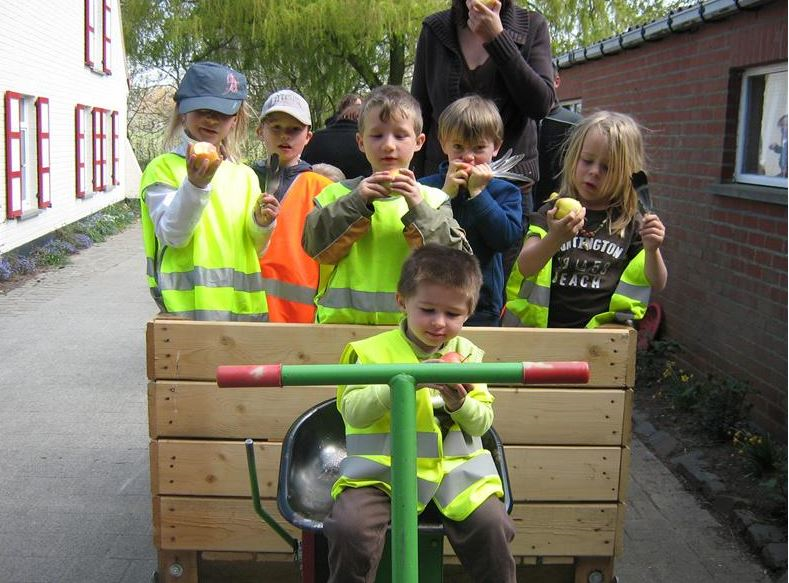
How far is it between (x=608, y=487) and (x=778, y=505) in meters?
1.83

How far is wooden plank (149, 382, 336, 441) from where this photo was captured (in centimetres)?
309

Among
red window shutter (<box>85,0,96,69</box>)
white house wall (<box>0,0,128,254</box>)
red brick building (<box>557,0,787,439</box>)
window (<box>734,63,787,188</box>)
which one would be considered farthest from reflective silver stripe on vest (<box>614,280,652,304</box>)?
red window shutter (<box>85,0,96,69</box>)

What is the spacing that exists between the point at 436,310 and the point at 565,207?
3.25ft

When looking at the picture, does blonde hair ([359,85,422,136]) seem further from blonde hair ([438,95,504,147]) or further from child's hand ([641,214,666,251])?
child's hand ([641,214,666,251])

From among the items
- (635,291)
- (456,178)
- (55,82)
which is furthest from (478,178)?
(55,82)

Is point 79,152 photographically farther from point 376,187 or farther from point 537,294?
point 376,187

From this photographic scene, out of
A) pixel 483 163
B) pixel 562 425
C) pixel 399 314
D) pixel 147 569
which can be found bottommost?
pixel 147 569

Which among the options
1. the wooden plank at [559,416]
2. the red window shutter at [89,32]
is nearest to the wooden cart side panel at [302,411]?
the wooden plank at [559,416]

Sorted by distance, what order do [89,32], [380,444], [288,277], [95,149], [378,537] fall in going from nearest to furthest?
[378,537] → [380,444] → [288,277] → [89,32] → [95,149]

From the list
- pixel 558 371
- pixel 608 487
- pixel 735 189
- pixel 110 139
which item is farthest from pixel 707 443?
pixel 110 139

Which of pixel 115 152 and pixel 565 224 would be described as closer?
pixel 565 224

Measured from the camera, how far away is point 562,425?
3158mm

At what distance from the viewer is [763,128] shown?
6398mm

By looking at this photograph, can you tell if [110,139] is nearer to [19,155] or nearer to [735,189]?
[19,155]
